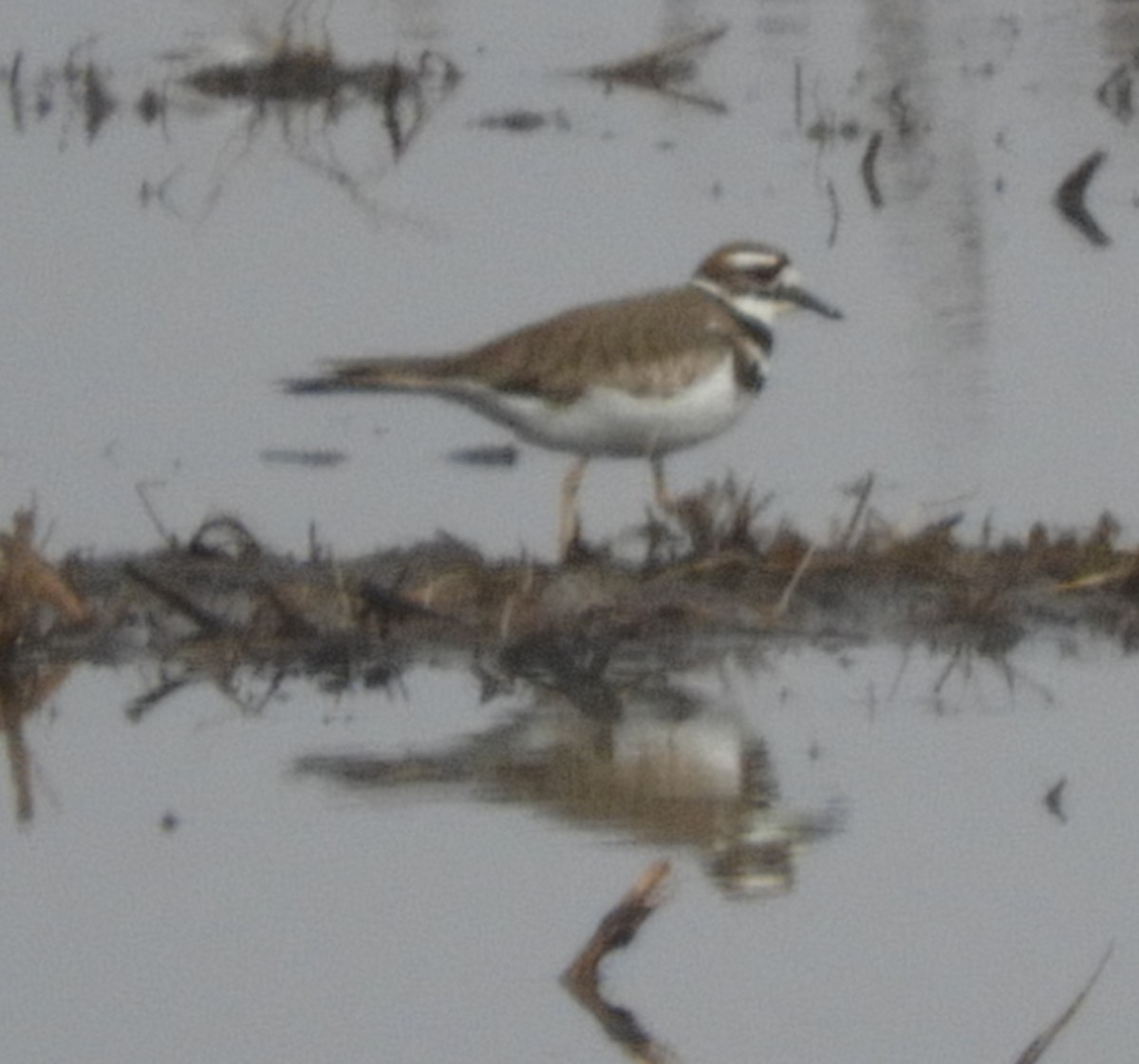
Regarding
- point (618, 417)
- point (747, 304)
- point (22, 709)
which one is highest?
point (747, 304)

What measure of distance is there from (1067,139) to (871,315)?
3617 millimetres

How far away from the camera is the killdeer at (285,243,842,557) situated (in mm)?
10109

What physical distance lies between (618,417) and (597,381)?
0.30 ft

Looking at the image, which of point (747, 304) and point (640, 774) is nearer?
point (640, 774)

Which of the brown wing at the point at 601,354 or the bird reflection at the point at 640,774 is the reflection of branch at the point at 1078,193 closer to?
the brown wing at the point at 601,354

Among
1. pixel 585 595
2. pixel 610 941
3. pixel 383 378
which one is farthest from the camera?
pixel 383 378

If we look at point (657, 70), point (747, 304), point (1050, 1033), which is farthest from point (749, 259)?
point (657, 70)

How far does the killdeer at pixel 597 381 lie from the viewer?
10109 millimetres

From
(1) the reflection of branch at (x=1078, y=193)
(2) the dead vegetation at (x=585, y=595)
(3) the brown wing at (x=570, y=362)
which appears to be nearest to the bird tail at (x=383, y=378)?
(3) the brown wing at (x=570, y=362)

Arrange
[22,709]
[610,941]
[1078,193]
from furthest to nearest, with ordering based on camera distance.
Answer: [1078,193]
[22,709]
[610,941]

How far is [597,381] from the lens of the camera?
33.1ft

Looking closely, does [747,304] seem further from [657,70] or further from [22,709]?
[657,70]

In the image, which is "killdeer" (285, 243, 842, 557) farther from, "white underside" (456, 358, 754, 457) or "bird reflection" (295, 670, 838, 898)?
"bird reflection" (295, 670, 838, 898)

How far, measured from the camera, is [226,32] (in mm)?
18594
